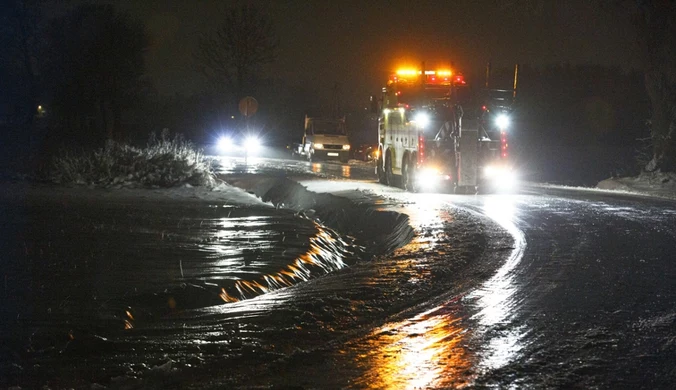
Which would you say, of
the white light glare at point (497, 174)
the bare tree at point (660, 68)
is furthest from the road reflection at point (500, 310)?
the bare tree at point (660, 68)

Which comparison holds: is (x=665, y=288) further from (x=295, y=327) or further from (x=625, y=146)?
(x=625, y=146)

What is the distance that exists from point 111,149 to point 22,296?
638 inches

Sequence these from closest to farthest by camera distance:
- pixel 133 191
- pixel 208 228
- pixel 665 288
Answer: pixel 665 288, pixel 208 228, pixel 133 191

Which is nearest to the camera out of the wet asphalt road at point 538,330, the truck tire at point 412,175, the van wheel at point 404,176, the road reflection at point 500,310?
the wet asphalt road at point 538,330

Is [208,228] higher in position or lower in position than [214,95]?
lower

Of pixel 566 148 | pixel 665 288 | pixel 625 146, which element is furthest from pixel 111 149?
pixel 625 146

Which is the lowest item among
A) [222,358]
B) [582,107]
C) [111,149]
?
[222,358]

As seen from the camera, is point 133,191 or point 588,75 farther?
point 588,75

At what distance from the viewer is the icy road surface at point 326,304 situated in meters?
6.67

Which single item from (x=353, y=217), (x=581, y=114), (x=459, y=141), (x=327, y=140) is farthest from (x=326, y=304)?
(x=581, y=114)

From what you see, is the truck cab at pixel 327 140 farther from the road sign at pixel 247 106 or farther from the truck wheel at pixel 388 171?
the truck wheel at pixel 388 171

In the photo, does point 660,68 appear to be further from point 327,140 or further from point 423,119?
point 327,140

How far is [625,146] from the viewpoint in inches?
3076

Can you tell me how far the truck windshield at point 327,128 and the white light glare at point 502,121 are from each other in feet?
85.7
